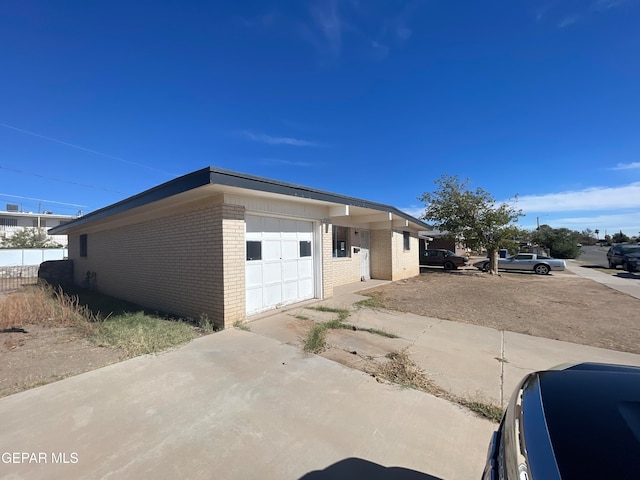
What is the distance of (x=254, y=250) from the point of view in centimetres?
710

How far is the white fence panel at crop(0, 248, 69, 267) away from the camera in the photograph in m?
23.0

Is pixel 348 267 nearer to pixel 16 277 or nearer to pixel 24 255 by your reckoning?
pixel 16 277

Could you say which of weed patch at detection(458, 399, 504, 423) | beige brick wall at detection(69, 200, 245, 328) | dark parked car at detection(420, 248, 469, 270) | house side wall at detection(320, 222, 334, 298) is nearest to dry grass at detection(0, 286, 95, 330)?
beige brick wall at detection(69, 200, 245, 328)

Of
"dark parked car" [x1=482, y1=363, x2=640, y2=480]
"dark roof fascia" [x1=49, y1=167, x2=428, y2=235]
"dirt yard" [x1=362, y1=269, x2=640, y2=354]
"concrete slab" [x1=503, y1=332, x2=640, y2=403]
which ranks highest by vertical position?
"dark roof fascia" [x1=49, y1=167, x2=428, y2=235]

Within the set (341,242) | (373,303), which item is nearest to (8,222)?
(341,242)

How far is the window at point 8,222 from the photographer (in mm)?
42916

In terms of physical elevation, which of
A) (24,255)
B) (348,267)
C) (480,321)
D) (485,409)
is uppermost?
(24,255)

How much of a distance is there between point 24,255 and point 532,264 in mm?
40452

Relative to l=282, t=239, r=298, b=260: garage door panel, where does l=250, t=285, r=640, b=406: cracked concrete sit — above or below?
below

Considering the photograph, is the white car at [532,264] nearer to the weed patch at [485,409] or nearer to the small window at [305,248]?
the small window at [305,248]

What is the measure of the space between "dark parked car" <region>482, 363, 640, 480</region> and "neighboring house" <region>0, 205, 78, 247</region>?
180 feet

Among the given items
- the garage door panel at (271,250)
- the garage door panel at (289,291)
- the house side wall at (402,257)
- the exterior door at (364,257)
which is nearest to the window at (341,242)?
the exterior door at (364,257)

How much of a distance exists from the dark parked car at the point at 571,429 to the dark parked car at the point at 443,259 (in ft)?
75.2

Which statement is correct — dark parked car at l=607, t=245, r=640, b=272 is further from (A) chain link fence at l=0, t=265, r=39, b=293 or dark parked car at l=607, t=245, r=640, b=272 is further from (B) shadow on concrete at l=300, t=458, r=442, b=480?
(A) chain link fence at l=0, t=265, r=39, b=293
